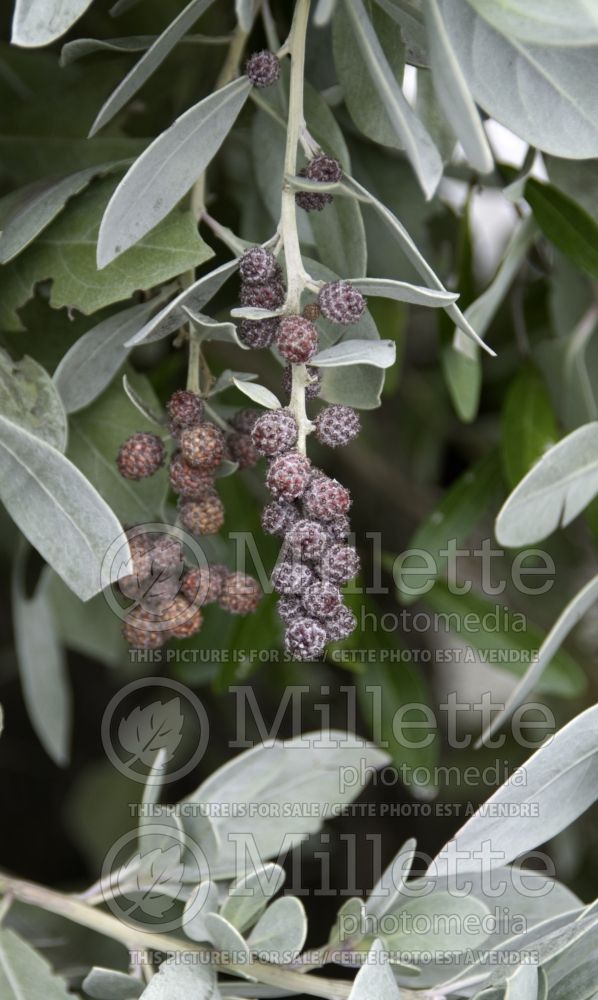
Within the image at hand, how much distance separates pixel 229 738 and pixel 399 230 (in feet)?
2.96

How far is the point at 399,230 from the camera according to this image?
50cm

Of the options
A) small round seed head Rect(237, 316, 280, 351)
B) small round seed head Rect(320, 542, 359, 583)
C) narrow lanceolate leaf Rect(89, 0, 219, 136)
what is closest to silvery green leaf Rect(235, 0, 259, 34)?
narrow lanceolate leaf Rect(89, 0, 219, 136)

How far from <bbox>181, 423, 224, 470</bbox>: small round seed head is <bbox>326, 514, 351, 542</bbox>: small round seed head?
0.08m

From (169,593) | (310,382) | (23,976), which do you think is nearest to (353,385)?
(310,382)

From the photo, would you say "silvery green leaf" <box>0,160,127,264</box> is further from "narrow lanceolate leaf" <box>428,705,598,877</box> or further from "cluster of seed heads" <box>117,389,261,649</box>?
"narrow lanceolate leaf" <box>428,705,598,877</box>

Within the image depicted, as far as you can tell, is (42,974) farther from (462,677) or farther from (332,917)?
(462,677)

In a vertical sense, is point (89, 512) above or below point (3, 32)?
below

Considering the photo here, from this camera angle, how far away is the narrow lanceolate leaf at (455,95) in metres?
0.40

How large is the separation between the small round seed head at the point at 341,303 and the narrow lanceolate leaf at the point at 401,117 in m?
0.06

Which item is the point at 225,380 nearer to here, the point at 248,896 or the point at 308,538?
the point at 308,538

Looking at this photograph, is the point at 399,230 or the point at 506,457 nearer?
the point at 399,230

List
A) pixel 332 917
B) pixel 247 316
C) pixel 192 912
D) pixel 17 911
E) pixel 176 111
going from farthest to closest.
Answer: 1. pixel 332 917
2. pixel 17 911
3. pixel 176 111
4. pixel 192 912
5. pixel 247 316

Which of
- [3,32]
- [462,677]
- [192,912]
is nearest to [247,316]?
[192,912]
